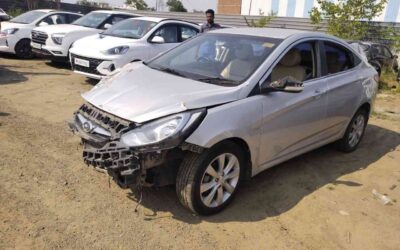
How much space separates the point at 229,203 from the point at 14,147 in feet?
9.25

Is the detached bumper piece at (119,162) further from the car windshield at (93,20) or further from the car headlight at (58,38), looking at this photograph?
the car windshield at (93,20)

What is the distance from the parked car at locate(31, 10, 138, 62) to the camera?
10445mm

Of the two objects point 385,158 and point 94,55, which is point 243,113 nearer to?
point 385,158

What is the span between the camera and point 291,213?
3.96 metres

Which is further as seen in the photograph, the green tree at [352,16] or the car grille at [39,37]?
the green tree at [352,16]

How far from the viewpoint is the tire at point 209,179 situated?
345 centimetres

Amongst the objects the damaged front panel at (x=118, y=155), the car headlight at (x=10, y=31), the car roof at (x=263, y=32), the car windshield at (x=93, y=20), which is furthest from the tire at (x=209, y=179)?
the car headlight at (x=10, y=31)

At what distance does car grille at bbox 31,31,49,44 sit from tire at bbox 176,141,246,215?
8608mm

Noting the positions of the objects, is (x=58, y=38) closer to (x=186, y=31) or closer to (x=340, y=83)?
(x=186, y=31)

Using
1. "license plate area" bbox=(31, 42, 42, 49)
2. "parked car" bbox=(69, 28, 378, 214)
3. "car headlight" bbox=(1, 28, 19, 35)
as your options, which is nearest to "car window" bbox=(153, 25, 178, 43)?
"license plate area" bbox=(31, 42, 42, 49)

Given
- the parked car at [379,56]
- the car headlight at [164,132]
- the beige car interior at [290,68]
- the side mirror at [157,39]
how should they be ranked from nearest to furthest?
the car headlight at [164,132]
the beige car interior at [290,68]
the side mirror at [157,39]
the parked car at [379,56]

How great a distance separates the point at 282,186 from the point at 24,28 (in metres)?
10.3

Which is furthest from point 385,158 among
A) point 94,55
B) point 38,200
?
point 94,55

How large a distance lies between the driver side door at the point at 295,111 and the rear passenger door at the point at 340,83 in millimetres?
165
